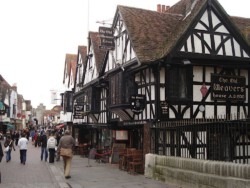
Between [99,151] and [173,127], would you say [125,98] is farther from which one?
[99,151]

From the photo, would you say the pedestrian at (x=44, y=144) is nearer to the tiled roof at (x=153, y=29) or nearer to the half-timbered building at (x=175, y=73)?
the half-timbered building at (x=175, y=73)

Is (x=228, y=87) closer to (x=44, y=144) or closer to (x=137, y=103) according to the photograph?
(x=137, y=103)

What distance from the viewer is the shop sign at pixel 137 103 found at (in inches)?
714

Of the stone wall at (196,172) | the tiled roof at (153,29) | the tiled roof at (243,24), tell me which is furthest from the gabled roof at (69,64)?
the stone wall at (196,172)

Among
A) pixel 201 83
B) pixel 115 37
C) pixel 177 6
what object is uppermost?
pixel 177 6

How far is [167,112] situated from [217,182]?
6347 millimetres

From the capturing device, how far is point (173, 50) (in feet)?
56.5

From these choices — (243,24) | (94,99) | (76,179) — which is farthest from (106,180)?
(243,24)

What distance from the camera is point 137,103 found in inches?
714

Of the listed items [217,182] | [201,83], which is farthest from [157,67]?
[217,182]

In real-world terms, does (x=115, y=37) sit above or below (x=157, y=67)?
above

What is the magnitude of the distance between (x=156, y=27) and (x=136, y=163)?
6.82 metres

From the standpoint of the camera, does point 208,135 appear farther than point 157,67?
No

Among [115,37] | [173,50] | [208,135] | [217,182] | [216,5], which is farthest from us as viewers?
[115,37]
